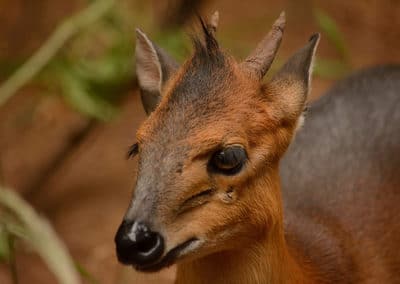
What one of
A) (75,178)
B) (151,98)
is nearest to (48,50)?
(151,98)

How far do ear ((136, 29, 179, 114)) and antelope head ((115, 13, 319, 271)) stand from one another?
0.20 feet

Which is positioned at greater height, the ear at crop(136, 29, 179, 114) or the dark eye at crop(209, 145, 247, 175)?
the ear at crop(136, 29, 179, 114)

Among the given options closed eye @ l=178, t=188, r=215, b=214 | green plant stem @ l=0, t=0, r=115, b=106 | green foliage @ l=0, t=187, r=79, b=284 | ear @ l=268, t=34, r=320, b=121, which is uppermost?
green plant stem @ l=0, t=0, r=115, b=106

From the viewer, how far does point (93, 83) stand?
4.39 metres

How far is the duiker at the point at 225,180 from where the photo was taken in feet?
7.52

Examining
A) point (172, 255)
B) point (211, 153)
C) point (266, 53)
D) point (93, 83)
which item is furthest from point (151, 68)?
point (93, 83)

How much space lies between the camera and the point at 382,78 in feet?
12.6

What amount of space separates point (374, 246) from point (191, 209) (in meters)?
1.23

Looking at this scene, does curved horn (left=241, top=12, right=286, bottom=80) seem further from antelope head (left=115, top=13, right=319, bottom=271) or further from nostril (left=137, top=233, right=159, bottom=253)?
nostril (left=137, top=233, right=159, bottom=253)

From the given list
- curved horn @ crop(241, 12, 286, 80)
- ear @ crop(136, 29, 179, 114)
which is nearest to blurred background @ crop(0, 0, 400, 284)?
ear @ crop(136, 29, 179, 114)

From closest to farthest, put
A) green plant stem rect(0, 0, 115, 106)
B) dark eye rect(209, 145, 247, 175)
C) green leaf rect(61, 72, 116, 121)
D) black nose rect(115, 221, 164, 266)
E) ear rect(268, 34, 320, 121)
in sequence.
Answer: black nose rect(115, 221, 164, 266)
dark eye rect(209, 145, 247, 175)
ear rect(268, 34, 320, 121)
green plant stem rect(0, 0, 115, 106)
green leaf rect(61, 72, 116, 121)

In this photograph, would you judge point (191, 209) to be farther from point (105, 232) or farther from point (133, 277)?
point (105, 232)

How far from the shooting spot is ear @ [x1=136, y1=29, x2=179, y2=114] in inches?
108

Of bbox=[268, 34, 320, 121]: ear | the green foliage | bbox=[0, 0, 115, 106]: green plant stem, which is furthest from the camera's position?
bbox=[0, 0, 115, 106]: green plant stem
